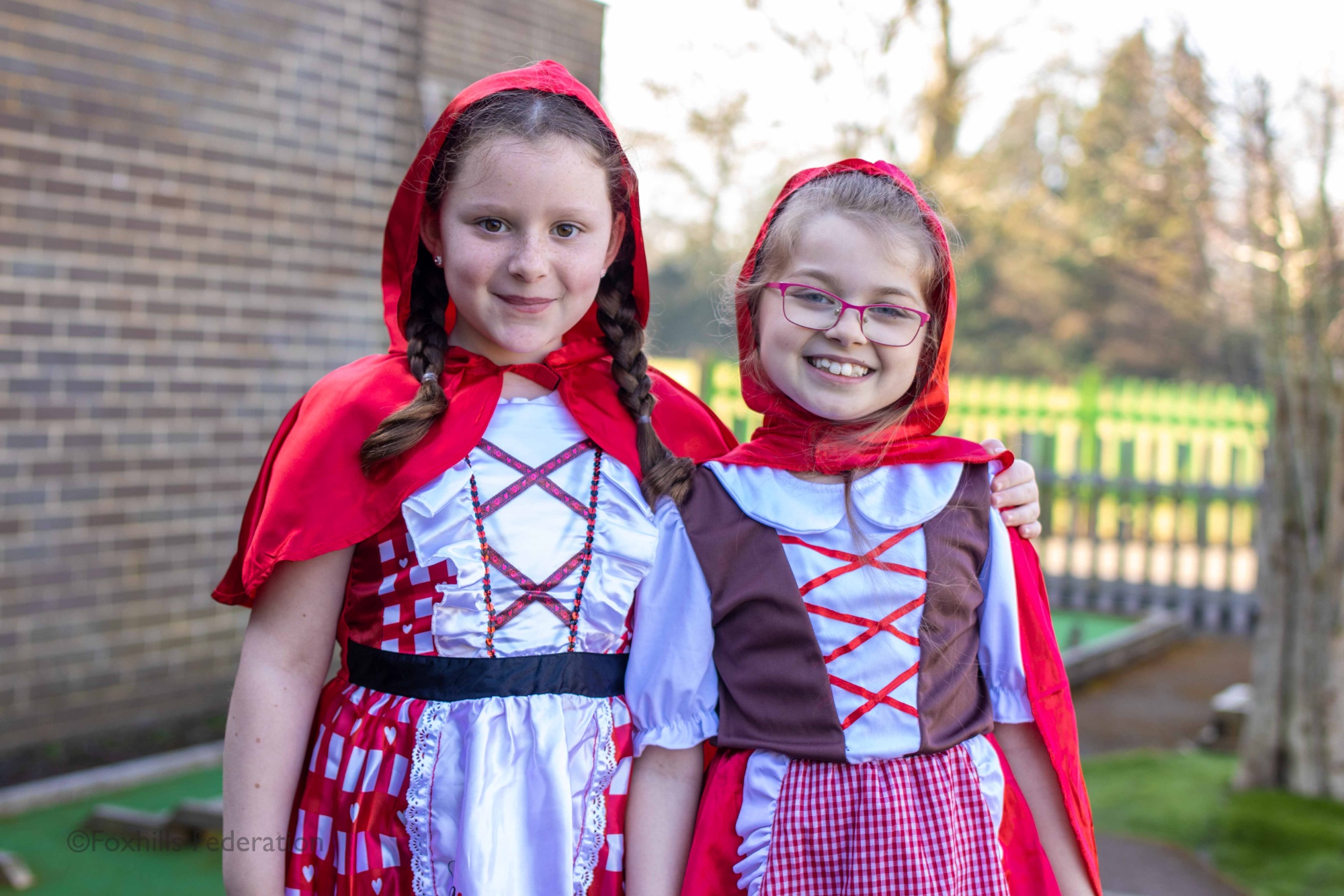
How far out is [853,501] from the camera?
6.08 feet

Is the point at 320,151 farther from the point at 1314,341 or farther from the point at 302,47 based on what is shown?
the point at 1314,341

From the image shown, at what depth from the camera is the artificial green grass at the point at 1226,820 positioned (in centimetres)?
403

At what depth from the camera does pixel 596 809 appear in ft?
5.82

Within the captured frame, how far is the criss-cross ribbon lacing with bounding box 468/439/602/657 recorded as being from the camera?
5.76 ft

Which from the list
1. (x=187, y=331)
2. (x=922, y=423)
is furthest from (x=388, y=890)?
(x=187, y=331)

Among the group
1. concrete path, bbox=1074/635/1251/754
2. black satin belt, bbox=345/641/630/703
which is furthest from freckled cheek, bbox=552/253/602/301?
concrete path, bbox=1074/635/1251/754

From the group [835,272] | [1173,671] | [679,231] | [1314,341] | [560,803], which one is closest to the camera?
[560,803]

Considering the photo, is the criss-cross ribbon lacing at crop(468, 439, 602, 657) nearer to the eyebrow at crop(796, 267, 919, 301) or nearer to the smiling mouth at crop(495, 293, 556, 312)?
the smiling mouth at crop(495, 293, 556, 312)

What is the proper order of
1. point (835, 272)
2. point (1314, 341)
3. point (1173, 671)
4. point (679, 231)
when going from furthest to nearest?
point (679, 231), point (1173, 671), point (1314, 341), point (835, 272)

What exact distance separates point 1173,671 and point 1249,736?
2.77 metres

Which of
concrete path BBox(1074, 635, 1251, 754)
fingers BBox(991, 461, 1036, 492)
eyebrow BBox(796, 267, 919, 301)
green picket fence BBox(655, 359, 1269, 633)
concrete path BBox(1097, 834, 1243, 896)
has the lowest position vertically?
concrete path BBox(1074, 635, 1251, 754)

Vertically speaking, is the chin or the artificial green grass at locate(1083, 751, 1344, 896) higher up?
the chin

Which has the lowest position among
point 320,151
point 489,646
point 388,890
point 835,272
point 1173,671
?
point 1173,671

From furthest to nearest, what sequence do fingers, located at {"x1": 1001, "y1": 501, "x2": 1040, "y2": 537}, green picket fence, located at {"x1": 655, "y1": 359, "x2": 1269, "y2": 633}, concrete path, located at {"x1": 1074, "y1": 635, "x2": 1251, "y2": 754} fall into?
green picket fence, located at {"x1": 655, "y1": 359, "x2": 1269, "y2": 633} → concrete path, located at {"x1": 1074, "y1": 635, "x2": 1251, "y2": 754} → fingers, located at {"x1": 1001, "y1": 501, "x2": 1040, "y2": 537}
